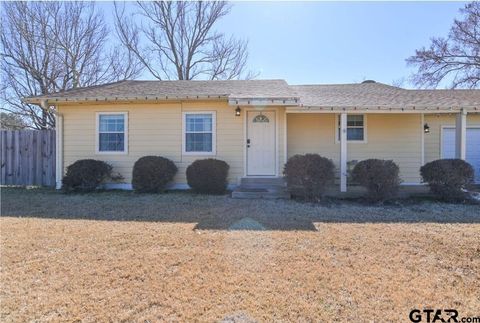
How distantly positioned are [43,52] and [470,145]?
2148 centimetres

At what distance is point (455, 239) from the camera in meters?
4.68

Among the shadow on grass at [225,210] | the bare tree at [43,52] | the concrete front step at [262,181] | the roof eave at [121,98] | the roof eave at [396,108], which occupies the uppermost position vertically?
the bare tree at [43,52]

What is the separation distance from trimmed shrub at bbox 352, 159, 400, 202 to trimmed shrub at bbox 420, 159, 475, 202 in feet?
3.82

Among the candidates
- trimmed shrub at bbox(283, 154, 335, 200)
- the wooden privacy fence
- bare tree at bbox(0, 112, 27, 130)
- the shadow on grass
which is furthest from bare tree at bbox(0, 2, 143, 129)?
trimmed shrub at bbox(283, 154, 335, 200)

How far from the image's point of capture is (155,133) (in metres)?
9.59

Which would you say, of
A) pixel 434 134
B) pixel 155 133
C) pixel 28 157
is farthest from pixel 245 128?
pixel 28 157

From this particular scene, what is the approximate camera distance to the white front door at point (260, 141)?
942cm

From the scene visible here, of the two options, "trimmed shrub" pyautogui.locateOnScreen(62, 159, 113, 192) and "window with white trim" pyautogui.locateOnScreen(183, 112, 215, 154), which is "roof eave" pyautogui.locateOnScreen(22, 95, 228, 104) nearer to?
"window with white trim" pyautogui.locateOnScreen(183, 112, 215, 154)

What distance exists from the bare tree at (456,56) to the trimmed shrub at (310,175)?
15.5m

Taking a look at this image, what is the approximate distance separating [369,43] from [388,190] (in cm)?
705

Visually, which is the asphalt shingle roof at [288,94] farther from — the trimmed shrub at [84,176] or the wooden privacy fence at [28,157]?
the trimmed shrub at [84,176]

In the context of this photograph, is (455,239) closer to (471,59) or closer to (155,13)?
(471,59)

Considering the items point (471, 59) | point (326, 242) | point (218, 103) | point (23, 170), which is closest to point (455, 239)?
point (326, 242)
